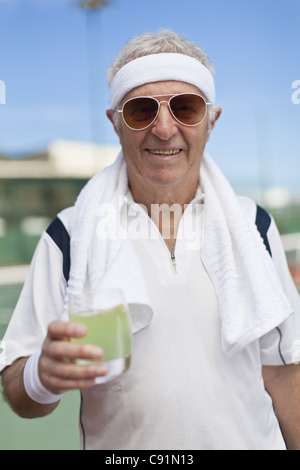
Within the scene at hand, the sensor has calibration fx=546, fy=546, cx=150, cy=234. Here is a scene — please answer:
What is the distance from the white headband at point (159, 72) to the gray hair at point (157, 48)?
0.04 metres

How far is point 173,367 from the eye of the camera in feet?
5.04

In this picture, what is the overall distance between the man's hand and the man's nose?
0.74 m

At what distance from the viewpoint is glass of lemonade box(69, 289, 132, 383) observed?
4.04 ft

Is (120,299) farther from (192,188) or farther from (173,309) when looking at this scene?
(192,188)

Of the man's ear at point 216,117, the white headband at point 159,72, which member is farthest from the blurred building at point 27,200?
the white headband at point 159,72

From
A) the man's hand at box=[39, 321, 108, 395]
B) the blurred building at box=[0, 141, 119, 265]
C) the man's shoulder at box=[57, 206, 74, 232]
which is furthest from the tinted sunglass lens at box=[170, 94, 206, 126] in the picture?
the blurred building at box=[0, 141, 119, 265]

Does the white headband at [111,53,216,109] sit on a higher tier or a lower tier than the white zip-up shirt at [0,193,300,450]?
higher

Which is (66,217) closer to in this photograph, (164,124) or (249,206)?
(164,124)

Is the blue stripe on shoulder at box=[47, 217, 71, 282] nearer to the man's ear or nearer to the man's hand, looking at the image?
the man's hand

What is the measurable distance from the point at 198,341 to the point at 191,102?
730 mm

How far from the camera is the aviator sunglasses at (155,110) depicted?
1.66 m

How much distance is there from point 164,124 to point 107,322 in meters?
0.70

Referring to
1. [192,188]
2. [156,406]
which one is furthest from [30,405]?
[192,188]

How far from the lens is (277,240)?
1808mm
